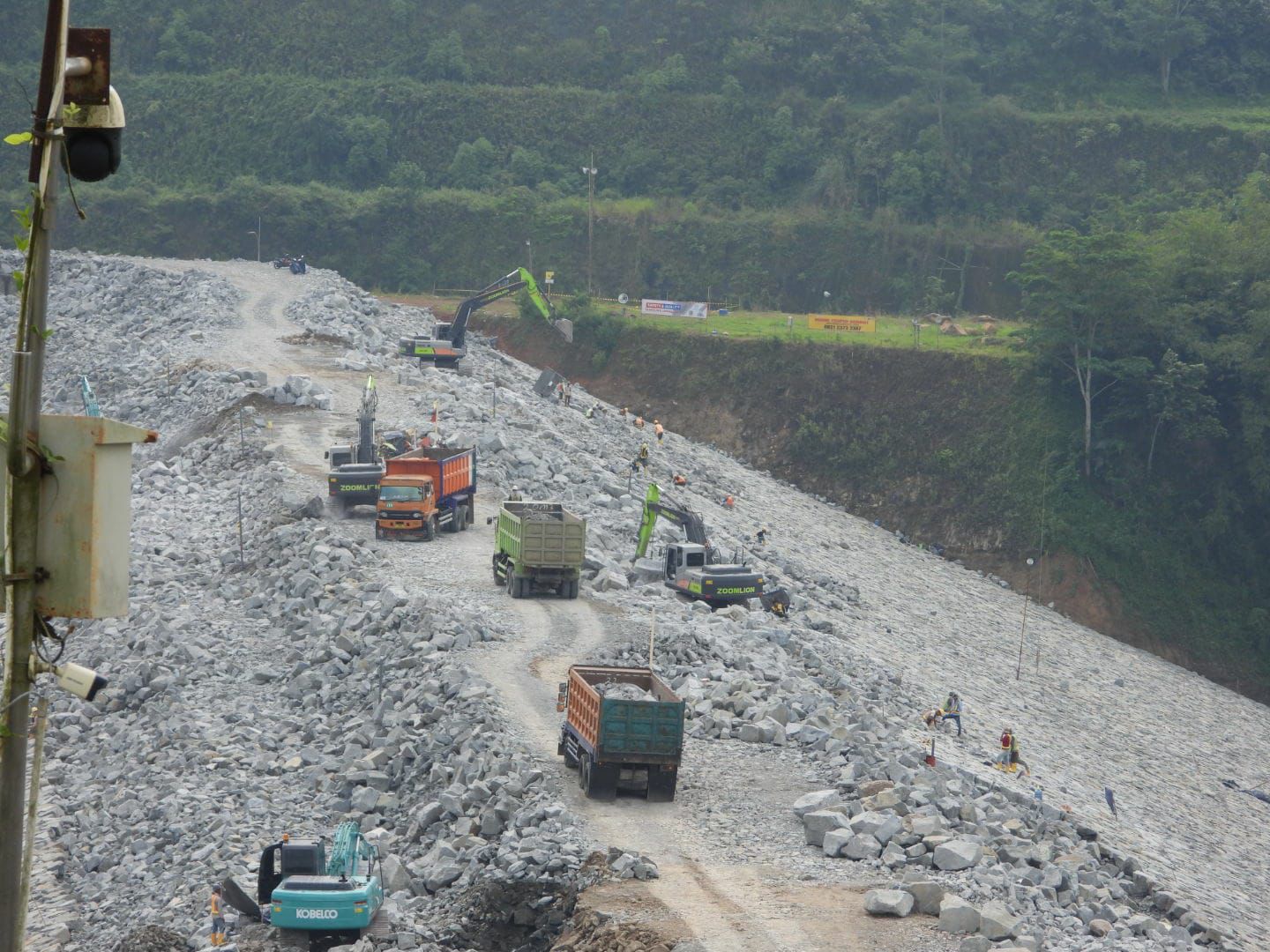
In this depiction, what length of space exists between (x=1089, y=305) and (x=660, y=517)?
27878 mm

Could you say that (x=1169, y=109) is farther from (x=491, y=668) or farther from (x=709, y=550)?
(x=491, y=668)

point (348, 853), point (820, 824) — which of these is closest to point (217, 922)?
point (348, 853)

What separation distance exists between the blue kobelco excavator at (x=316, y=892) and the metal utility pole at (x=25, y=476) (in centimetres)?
1244

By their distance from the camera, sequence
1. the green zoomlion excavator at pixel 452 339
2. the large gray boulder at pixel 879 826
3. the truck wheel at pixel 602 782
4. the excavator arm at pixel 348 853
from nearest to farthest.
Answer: the excavator arm at pixel 348 853 < the large gray boulder at pixel 879 826 < the truck wheel at pixel 602 782 < the green zoomlion excavator at pixel 452 339

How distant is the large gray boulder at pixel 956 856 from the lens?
19438mm

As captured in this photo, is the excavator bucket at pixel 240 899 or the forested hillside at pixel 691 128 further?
the forested hillside at pixel 691 128

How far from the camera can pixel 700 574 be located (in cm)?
3666

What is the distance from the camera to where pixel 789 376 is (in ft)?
232

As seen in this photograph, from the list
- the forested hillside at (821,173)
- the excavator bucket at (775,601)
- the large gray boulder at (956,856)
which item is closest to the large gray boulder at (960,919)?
the large gray boulder at (956,856)

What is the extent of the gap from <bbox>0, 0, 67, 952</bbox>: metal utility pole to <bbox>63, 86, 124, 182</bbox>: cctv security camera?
6 centimetres

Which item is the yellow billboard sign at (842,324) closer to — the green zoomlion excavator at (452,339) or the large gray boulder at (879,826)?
the green zoomlion excavator at (452,339)

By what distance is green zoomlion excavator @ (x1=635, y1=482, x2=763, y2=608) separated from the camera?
120 feet

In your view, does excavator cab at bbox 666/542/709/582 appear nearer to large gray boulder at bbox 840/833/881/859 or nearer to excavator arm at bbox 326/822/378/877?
excavator arm at bbox 326/822/378/877

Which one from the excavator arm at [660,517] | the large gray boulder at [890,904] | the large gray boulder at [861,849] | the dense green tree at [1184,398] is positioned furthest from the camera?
the dense green tree at [1184,398]
